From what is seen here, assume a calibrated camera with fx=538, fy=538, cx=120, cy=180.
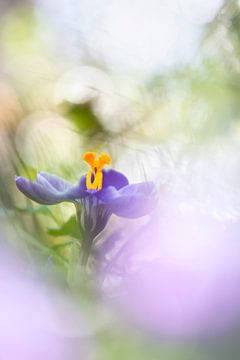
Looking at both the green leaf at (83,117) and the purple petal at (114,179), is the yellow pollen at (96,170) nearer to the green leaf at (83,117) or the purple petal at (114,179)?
the purple petal at (114,179)

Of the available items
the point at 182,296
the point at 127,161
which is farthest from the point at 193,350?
the point at 127,161

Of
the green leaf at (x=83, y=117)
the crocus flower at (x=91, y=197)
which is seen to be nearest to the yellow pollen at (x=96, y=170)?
the crocus flower at (x=91, y=197)

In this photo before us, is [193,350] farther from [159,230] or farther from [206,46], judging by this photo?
[206,46]

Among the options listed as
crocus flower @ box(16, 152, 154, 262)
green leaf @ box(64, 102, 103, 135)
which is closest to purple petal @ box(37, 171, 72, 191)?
crocus flower @ box(16, 152, 154, 262)

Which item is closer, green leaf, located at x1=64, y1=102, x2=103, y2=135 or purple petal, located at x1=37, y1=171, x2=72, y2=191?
purple petal, located at x1=37, y1=171, x2=72, y2=191

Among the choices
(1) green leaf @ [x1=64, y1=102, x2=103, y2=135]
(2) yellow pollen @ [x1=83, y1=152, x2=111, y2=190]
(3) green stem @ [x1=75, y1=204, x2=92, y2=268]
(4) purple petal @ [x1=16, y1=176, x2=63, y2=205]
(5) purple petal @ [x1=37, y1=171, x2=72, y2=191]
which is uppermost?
(1) green leaf @ [x1=64, y1=102, x2=103, y2=135]

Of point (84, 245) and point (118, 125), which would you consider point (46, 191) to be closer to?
point (84, 245)

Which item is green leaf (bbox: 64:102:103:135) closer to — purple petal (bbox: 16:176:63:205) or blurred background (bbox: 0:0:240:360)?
blurred background (bbox: 0:0:240:360)
